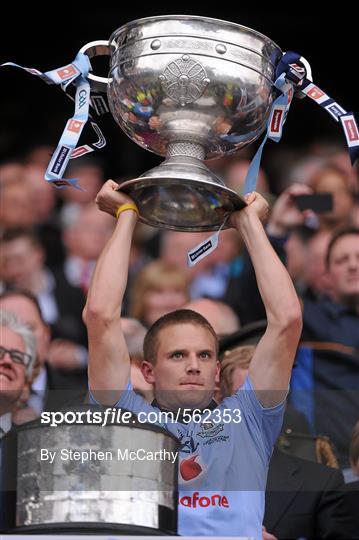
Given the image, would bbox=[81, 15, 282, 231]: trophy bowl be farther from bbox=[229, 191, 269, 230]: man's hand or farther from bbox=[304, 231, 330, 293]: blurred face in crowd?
bbox=[304, 231, 330, 293]: blurred face in crowd

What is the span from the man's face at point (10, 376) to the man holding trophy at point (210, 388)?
575 millimetres

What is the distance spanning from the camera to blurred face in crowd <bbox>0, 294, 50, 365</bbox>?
559 cm

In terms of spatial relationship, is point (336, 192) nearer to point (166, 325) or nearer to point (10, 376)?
point (10, 376)

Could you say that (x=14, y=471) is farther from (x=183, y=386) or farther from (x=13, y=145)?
(x=13, y=145)

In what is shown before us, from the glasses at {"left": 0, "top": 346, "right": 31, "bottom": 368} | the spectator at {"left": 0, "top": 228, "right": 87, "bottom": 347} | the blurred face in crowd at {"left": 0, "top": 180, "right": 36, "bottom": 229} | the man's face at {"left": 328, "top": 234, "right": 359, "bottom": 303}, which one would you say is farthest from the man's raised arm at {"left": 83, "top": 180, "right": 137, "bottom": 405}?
the blurred face in crowd at {"left": 0, "top": 180, "right": 36, "bottom": 229}

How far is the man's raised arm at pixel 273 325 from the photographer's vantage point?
397 cm

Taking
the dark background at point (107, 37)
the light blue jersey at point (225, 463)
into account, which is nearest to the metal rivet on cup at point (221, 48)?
the light blue jersey at point (225, 463)

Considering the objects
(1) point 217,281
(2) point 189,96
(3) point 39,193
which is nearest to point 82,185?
(3) point 39,193

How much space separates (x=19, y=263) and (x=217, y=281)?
3.33 feet

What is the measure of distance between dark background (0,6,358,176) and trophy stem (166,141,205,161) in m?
3.91

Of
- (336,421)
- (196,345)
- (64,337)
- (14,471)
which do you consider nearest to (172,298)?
(64,337)

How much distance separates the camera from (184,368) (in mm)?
4102

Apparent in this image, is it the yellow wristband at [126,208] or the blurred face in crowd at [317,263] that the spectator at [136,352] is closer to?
the yellow wristband at [126,208]

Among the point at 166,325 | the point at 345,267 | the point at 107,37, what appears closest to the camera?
the point at 166,325
